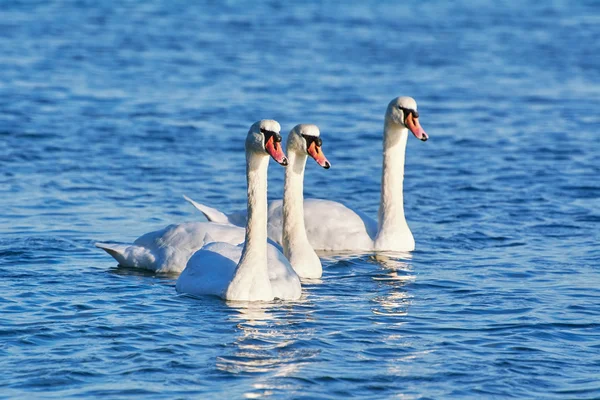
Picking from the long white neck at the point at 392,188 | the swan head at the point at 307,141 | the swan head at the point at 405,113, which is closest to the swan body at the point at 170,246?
the swan head at the point at 307,141

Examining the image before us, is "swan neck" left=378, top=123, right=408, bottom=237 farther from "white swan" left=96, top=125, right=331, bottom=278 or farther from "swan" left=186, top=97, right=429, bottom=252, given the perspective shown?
"white swan" left=96, top=125, right=331, bottom=278

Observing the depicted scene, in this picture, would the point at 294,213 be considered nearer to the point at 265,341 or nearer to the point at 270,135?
the point at 270,135

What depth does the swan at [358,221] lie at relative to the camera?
1447 centimetres

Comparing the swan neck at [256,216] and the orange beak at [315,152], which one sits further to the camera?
the orange beak at [315,152]

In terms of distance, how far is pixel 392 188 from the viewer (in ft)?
49.8

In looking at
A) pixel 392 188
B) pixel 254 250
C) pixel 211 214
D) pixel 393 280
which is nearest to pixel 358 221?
pixel 392 188

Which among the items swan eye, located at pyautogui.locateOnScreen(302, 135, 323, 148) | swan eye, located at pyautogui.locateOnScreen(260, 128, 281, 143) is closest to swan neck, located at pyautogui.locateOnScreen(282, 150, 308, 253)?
swan eye, located at pyautogui.locateOnScreen(302, 135, 323, 148)

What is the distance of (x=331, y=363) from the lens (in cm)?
976

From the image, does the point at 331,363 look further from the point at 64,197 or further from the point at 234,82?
the point at 234,82

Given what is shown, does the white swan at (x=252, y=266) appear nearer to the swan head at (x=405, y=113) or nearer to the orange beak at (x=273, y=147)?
the orange beak at (x=273, y=147)

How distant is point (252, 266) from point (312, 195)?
20.0 ft

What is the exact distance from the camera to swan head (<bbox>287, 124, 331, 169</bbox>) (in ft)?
42.6

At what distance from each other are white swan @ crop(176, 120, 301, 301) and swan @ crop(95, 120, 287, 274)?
2.45 ft

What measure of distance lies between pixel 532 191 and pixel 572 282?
4853mm
